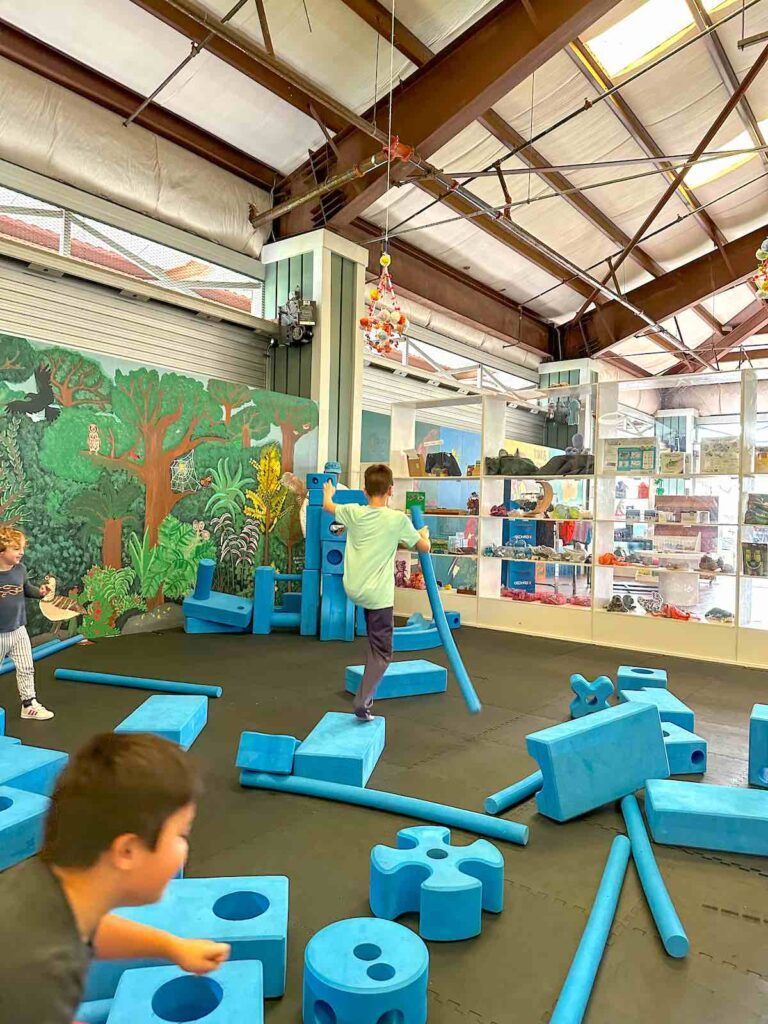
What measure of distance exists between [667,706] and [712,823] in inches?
53.5

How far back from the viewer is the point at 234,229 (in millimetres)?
9188

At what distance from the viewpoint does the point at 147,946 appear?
1.21 meters

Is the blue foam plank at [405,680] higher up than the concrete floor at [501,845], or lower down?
higher up

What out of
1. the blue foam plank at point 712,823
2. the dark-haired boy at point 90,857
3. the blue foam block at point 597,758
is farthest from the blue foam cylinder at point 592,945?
the dark-haired boy at point 90,857

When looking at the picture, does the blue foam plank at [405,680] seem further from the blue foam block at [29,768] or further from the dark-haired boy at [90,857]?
the dark-haired boy at [90,857]

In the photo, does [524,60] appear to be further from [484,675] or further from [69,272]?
[484,675]

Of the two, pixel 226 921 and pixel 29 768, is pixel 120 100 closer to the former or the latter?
pixel 29 768

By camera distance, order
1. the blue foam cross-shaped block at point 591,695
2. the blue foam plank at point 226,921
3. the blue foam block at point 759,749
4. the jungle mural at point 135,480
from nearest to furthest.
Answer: the blue foam plank at point 226,921 < the blue foam block at point 759,749 < the blue foam cross-shaped block at point 591,695 < the jungle mural at point 135,480

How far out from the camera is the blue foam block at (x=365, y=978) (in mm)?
1682

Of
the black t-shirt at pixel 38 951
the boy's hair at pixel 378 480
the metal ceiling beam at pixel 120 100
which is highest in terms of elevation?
the metal ceiling beam at pixel 120 100

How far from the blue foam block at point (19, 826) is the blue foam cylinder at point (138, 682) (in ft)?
7.32

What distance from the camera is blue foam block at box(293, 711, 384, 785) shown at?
3.26 m

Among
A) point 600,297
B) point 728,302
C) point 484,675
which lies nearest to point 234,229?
point 484,675

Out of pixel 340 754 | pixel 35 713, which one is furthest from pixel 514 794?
pixel 35 713
